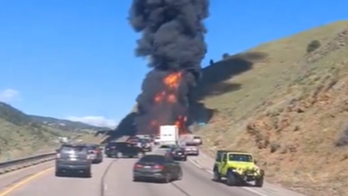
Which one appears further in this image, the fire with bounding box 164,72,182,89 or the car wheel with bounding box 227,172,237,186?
the fire with bounding box 164,72,182,89

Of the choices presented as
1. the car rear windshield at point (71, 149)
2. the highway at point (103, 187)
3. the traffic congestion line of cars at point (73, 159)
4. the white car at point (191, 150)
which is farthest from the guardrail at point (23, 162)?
the white car at point (191, 150)

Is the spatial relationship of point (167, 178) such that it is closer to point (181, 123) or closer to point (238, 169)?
point (238, 169)

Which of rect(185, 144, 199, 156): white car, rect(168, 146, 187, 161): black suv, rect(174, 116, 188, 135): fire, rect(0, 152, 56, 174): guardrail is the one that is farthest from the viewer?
rect(174, 116, 188, 135): fire

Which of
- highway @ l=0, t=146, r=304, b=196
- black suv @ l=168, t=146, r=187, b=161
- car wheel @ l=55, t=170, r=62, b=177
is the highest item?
black suv @ l=168, t=146, r=187, b=161

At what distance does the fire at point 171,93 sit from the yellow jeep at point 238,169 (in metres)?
56.9

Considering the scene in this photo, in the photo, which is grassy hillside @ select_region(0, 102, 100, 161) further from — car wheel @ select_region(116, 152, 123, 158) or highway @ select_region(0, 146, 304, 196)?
highway @ select_region(0, 146, 304, 196)

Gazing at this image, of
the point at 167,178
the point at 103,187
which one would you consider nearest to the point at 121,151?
the point at 167,178

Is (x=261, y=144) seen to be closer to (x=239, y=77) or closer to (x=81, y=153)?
(x=81, y=153)

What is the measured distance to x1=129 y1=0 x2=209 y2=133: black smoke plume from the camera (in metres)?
93.2

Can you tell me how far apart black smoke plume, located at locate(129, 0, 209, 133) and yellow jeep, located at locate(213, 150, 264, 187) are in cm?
5694

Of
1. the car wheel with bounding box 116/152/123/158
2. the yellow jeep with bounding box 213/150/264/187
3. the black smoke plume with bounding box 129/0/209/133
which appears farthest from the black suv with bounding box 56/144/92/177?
the black smoke plume with bounding box 129/0/209/133

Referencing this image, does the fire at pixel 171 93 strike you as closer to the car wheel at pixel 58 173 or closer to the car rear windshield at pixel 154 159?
the car wheel at pixel 58 173

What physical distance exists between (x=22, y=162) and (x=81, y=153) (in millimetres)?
10198

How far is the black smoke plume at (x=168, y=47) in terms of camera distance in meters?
93.2
